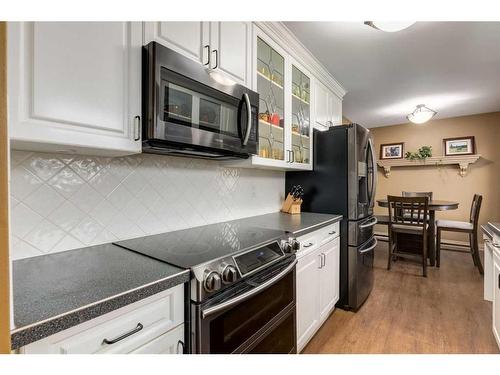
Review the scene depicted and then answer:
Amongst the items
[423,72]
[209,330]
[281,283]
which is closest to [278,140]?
[281,283]

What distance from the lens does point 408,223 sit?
3.25 m

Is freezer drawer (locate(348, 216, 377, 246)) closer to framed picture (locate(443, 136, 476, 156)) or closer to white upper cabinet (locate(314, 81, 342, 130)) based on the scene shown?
white upper cabinet (locate(314, 81, 342, 130))

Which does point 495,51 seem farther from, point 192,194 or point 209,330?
point 209,330

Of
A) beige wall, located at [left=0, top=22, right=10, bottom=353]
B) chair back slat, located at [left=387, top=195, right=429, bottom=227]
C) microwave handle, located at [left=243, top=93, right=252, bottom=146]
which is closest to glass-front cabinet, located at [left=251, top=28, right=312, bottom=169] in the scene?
microwave handle, located at [left=243, top=93, right=252, bottom=146]

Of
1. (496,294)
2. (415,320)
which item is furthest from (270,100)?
(415,320)

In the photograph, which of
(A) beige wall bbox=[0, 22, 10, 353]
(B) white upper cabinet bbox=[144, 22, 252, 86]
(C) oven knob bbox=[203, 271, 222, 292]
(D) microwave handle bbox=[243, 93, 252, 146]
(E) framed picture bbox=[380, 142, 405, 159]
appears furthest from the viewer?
(E) framed picture bbox=[380, 142, 405, 159]

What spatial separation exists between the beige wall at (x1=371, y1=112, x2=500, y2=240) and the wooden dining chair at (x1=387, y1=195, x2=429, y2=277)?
69.1 inches

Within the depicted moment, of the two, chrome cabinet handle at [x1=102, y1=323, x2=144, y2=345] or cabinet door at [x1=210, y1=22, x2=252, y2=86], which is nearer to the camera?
chrome cabinet handle at [x1=102, y1=323, x2=144, y2=345]

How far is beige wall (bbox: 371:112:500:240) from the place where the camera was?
13.6 ft

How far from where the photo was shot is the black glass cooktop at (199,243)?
1013mm

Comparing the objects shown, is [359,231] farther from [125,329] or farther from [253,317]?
[125,329]

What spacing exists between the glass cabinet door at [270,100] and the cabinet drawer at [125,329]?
120 cm

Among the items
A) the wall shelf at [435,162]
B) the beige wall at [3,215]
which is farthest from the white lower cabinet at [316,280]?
the wall shelf at [435,162]

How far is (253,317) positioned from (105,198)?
0.91 m
